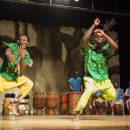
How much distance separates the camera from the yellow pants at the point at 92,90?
206 inches

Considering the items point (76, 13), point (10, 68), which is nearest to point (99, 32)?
point (10, 68)

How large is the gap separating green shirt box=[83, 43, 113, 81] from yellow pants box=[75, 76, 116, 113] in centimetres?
8

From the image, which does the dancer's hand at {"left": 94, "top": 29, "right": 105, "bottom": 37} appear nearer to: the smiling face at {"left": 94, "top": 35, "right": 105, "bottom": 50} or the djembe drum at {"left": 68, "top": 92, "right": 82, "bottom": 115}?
the smiling face at {"left": 94, "top": 35, "right": 105, "bottom": 50}

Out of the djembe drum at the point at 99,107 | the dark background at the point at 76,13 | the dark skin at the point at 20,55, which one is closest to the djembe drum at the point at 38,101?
the djembe drum at the point at 99,107

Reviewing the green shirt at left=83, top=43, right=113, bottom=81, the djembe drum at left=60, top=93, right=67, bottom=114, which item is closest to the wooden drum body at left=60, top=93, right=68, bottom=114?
the djembe drum at left=60, top=93, right=67, bottom=114

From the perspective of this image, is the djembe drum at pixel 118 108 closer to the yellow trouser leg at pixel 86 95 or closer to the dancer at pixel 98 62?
the dancer at pixel 98 62

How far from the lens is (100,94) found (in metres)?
Answer: 5.76

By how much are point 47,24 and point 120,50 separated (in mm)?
3029

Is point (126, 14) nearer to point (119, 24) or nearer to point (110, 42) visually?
point (119, 24)

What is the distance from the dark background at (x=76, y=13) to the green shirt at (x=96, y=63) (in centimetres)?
606

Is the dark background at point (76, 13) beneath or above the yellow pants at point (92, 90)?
above

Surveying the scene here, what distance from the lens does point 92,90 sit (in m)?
5.34

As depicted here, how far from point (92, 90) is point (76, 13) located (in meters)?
7.74

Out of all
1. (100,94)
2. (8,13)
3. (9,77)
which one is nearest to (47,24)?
(8,13)
